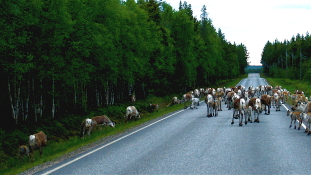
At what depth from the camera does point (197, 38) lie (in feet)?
242

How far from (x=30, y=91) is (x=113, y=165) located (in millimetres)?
16704

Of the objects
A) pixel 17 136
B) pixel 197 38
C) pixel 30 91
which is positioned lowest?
pixel 17 136

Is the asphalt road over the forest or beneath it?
beneath

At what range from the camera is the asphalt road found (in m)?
8.95

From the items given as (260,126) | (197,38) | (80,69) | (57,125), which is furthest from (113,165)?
(197,38)

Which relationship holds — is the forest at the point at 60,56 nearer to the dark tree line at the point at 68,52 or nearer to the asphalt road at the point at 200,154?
the dark tree line at the point at 68,52

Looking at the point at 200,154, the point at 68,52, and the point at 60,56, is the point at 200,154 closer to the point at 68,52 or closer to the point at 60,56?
the point at 60,56

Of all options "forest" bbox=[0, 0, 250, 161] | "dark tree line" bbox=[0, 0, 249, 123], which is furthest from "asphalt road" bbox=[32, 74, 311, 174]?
"dark tree line" bbox=[0, 0, 249, 123]

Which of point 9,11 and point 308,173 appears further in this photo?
point 9,11

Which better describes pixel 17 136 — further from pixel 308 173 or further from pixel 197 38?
pixel 197 38

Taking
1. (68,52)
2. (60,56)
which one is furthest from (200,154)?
(68,52)

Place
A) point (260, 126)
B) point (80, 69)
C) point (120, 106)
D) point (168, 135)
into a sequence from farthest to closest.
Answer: point (120, 106)
point (80, 69)
point (260, 126)
point (168, 135)

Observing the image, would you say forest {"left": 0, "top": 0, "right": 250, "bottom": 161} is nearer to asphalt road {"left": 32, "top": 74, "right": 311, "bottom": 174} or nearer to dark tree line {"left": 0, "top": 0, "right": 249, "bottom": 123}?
dark tree line {"left": 0, "top": 0, "right": 249, "bottom": 123}

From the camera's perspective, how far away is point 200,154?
10828mm
